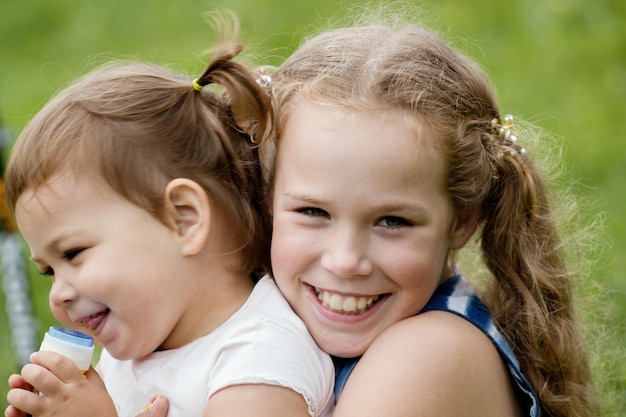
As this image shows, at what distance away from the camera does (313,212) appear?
303cm

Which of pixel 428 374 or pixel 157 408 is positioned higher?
pixel 428 374

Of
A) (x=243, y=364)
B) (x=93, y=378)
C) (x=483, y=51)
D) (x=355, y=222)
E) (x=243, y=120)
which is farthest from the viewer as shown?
(x=483, y=51)

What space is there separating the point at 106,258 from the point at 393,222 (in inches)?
32.7

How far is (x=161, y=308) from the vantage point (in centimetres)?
307

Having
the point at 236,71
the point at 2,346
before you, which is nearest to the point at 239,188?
the point at 236,71

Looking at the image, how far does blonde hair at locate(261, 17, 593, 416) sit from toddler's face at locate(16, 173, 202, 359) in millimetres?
440

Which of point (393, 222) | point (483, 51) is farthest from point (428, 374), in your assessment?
point (483, 51)

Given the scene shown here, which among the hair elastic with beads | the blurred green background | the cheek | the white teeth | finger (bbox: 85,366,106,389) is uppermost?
the hair elastic with beads

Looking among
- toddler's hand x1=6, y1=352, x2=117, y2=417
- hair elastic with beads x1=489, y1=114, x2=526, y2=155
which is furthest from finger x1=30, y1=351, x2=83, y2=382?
hair elastic with beads x1=489, y1=114, x2=526, y2=155

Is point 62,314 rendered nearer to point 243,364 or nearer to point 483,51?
point 243,364

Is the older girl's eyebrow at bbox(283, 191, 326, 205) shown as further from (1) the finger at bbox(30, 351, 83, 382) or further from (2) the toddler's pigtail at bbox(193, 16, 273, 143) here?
(1) the finger at bbox(30, 351, 83, 382)

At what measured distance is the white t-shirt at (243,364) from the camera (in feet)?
9.35

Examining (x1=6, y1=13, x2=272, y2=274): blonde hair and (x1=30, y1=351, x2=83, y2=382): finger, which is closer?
(x1=30, y1=351, x2=83, y2=382): finger

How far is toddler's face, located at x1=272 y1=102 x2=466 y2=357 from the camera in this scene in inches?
115
